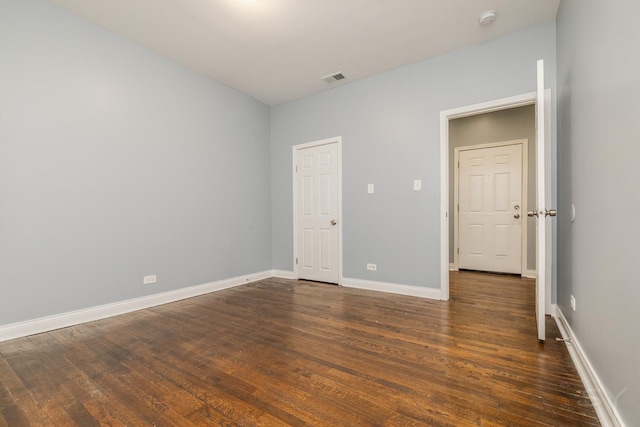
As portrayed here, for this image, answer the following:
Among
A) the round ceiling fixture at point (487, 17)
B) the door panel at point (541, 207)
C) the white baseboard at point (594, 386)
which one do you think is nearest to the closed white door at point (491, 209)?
the round ceiling fixture at point (487, 17)

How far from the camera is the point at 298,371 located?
1.83m

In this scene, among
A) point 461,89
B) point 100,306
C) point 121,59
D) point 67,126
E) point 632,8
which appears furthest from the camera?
point 461,89

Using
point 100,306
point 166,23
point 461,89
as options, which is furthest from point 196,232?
point 461,89

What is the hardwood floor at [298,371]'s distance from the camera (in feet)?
4.69

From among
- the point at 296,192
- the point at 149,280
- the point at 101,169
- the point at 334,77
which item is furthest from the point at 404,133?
the point at 149,280

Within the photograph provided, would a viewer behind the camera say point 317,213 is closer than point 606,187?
No

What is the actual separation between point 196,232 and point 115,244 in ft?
3.06

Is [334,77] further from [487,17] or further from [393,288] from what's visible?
[393,288]

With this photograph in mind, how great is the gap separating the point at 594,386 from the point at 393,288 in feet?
7.43

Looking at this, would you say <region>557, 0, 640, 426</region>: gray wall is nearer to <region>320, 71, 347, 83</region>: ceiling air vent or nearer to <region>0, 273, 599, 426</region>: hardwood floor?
<region>0, 273, 599, 426</region>: hardwood floor

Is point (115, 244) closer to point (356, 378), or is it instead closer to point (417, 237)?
point (356, 378)

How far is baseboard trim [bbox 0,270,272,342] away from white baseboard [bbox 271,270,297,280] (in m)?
0.90

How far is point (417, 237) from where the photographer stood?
3584mm

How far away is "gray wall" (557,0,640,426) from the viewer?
3.83 ft
